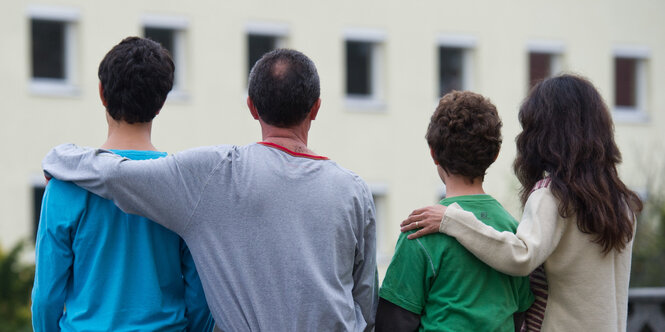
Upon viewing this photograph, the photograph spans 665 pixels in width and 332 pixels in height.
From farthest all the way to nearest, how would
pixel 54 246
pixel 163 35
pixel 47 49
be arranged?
pixel 163 35 < pixel 47 49 < pixel 54 246

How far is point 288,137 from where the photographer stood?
3.64 metres

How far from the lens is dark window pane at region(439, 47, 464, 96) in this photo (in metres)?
22.8

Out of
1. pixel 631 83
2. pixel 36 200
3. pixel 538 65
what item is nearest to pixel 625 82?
pixel 631 83

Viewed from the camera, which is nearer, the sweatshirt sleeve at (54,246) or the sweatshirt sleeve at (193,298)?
the sweatshirt sleeve at (54,246)

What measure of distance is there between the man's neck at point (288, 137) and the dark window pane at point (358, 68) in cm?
1820

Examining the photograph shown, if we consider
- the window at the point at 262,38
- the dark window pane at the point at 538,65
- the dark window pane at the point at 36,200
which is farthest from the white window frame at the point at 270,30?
the dark window pane at the point at 538,65

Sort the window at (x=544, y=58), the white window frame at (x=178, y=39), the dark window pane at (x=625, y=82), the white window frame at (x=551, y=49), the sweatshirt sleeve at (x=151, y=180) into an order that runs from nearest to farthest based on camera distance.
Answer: the sweatshirt sleeve at (x=151, y=180) → the white window frame at (x=178, y=39) → the white window frame at (x=551, y=49) → the window at (x=544, y=58) → the dark window pane at (x=625, y=82)

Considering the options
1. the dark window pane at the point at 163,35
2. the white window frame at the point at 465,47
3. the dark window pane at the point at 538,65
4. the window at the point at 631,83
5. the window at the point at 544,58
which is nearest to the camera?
the dark window pane at the point at 163,35

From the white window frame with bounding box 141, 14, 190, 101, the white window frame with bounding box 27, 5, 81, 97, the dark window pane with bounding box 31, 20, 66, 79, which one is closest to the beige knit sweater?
the white window frame with bounding box 27, 5, 81, 97

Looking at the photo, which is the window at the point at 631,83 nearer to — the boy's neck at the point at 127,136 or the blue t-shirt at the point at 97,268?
the boy's neck at the point at 127,136

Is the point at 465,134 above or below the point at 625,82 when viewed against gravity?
below

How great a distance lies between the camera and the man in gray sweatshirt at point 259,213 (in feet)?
11.4

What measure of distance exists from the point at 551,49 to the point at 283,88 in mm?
20645

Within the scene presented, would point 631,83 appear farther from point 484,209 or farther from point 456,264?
point 456,264
